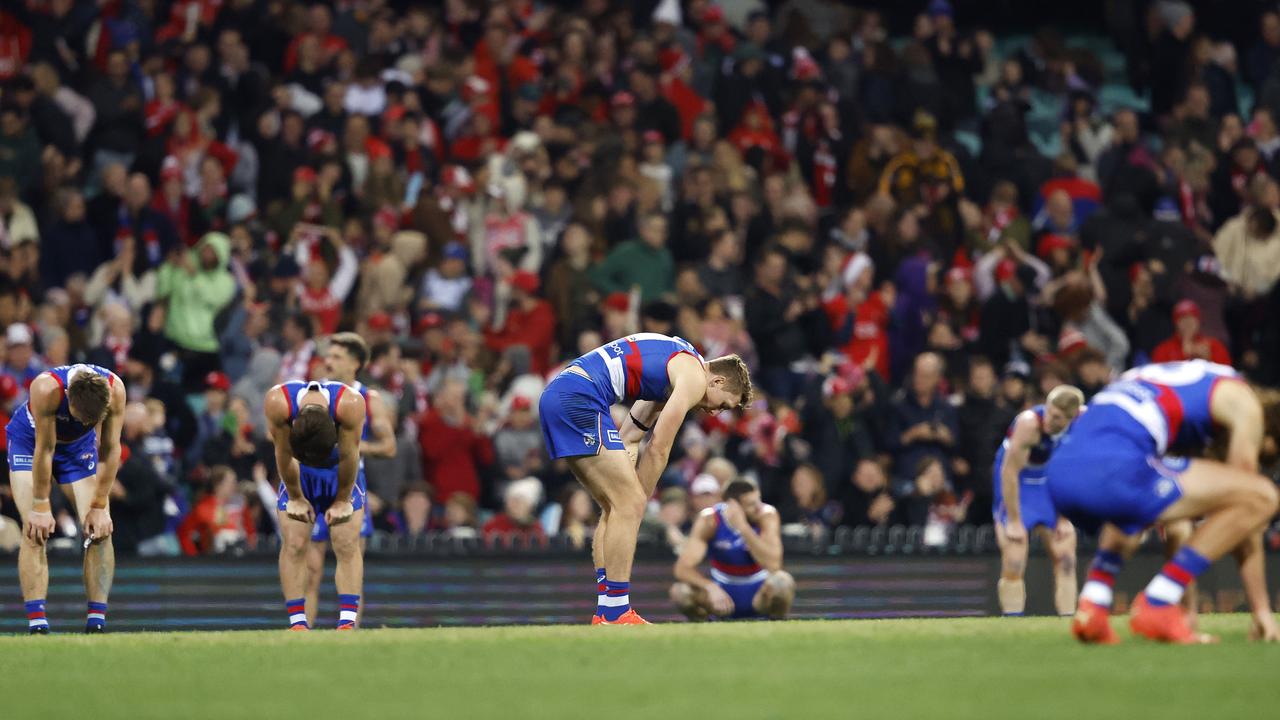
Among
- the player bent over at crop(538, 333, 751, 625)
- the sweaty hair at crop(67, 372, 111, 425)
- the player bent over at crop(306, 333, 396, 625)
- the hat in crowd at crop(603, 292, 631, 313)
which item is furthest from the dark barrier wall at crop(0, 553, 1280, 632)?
the player bent over at crop(538, 333, 751, 625)

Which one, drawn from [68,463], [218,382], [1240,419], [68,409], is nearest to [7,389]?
[218,382]

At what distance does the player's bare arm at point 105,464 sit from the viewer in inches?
603

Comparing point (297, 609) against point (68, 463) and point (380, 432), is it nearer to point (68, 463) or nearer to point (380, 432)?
point (380, 432)

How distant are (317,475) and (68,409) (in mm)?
2050

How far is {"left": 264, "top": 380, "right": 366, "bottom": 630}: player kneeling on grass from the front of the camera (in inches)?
608

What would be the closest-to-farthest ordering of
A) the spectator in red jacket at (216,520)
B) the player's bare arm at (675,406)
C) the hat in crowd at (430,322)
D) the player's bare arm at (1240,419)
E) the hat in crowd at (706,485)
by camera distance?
the player's bare arm at (1240,419) < the player's bare arm at (675,406) < the spectator in red jacket at (216,520) < the hat in crowd at (706,485) < the hat in crowd at (430,322)

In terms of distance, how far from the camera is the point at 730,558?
20328mm

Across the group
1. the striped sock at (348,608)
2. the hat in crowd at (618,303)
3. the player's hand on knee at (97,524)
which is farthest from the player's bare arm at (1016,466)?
the player's hand on knee at (97,524)

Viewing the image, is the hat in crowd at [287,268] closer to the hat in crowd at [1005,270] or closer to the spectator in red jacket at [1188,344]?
the hat in crowd at [1005,270]

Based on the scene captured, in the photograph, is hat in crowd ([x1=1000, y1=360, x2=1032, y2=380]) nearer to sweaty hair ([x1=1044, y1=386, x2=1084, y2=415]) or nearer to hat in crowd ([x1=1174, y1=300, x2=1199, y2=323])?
hat in crowd ([x1=1174, y1=300, x2=1199, y2=323])

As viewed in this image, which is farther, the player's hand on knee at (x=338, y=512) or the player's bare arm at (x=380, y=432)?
the player's bare arm at (x=380, y=432)

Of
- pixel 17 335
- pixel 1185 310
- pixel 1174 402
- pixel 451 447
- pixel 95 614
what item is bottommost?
pixel 95 614

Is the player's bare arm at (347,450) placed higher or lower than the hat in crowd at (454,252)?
lower

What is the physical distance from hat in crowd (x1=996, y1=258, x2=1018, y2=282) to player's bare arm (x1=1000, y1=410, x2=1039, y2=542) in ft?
21.6
